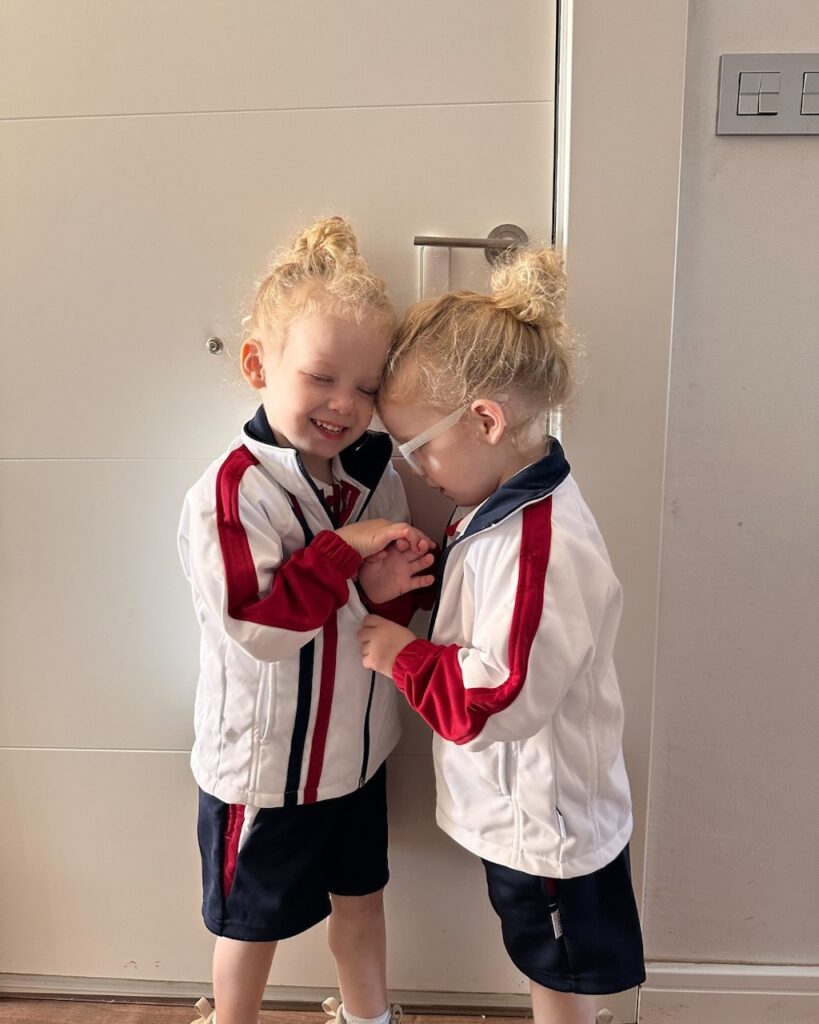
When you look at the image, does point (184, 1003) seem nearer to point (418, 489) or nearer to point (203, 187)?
point (418, 489)

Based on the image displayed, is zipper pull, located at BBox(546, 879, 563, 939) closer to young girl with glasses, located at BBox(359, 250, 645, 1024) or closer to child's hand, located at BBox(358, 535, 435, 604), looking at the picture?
young girl with glasses, located at BBox(359, 250, 645, 1024)

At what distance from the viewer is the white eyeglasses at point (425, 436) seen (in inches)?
34.2

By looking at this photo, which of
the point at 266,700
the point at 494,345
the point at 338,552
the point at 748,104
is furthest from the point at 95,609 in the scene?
the point at 748,104

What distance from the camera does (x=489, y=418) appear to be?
2.84 feet

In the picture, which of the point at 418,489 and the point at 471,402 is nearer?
the point at 471,402

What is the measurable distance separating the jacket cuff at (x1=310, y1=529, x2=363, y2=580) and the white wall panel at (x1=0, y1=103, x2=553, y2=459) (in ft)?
1.00

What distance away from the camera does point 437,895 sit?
1179 millimetres

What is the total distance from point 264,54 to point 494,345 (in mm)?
526

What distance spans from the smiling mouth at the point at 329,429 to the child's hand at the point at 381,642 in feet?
0.75

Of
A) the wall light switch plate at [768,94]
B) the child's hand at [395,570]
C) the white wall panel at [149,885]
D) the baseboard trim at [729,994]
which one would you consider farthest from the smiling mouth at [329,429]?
the baseboard trim at [729,994]

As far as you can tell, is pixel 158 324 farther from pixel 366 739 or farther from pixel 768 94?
pixel 768 94

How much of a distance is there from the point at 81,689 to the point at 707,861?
3.22 ft

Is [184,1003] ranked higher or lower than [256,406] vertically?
lower

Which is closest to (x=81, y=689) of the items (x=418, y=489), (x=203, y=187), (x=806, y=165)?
(x=418, y=489)
